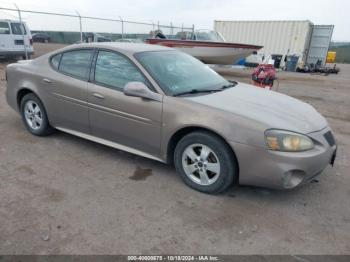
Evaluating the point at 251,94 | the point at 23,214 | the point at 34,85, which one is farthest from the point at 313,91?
the point at 23,214

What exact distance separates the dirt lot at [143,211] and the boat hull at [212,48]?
10.6m

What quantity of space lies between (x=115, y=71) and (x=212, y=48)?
1086 cm

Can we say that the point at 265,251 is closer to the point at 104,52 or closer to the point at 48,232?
the point at 48,232

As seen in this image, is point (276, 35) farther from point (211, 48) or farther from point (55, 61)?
point (55, 61)

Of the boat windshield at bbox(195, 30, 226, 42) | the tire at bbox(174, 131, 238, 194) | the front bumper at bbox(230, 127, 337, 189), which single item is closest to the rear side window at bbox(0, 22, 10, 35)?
the boat windshield at bbox(195, 30, 226, 42)

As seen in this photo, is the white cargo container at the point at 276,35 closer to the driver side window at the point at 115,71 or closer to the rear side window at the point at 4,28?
the rear side window at the point at 4,28

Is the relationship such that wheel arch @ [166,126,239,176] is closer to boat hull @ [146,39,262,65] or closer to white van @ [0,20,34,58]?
boat hull @ [146,39,262,65]

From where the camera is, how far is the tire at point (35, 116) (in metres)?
4.77

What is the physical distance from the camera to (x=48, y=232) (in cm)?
272

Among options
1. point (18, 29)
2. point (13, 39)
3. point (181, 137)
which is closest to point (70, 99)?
point (181, 137)

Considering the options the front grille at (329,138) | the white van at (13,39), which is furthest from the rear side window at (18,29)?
the front grille at (329,138)

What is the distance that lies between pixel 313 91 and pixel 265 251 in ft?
31.9

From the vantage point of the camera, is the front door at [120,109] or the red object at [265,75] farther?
the red object at [265,75]

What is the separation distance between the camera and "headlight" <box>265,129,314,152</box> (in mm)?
3004
